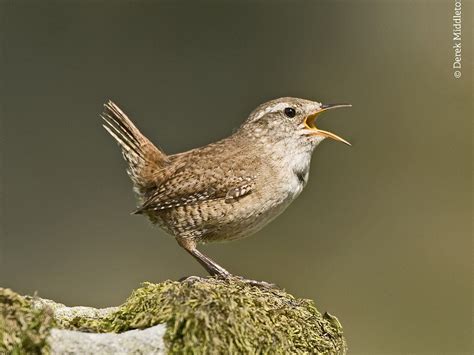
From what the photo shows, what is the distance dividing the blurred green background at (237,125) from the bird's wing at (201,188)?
298 centimetres

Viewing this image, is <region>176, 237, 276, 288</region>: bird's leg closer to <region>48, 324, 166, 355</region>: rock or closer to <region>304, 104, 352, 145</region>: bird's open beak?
<region>304, 104, 352, 145</region>: bird's open beak

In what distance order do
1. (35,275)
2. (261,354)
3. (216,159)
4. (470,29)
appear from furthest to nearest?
(470,29) → (35,275) → (216,159) → (261,354)

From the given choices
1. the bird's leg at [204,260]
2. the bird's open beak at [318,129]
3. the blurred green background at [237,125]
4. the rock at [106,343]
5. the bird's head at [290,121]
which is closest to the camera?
the rock at [106,343]

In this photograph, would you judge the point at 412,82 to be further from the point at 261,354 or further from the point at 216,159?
the point at 261,354

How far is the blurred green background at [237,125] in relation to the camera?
26.1 ft

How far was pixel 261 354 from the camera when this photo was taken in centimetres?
259

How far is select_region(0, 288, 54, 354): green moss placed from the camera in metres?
2.33

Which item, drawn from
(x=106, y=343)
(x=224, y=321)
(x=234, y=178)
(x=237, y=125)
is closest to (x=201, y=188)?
(x=234, y=178)

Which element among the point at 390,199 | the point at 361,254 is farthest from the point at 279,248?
the point at 390,199

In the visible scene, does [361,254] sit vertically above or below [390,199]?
below

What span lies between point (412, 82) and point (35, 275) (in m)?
5.94

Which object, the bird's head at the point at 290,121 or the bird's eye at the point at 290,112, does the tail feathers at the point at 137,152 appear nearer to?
the bird's head at the point at 290,121

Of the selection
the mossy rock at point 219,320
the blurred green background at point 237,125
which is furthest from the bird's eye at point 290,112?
the blurred green background at point 237,125

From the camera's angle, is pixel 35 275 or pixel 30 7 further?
pixel 30 7
